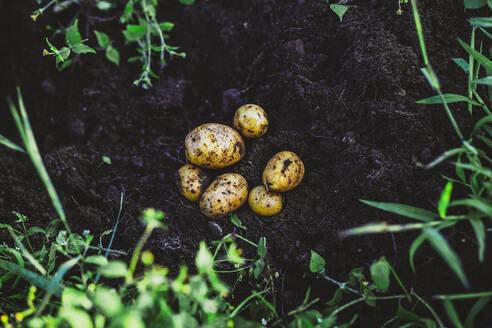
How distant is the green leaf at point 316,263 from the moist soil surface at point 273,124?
0.12 meters

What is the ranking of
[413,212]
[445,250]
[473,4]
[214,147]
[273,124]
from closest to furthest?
[445,250]
[413,212]
[473,4]
[214,147]
[273,124]

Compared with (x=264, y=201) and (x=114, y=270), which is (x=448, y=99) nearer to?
(x=264, y=201)

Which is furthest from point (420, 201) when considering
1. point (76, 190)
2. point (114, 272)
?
point (76, 190)

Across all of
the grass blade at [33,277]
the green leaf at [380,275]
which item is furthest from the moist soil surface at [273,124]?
the grass blade at [33,277]

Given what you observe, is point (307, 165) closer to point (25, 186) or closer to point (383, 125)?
point (383, 125)

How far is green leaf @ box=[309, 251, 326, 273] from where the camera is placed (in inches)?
77.0

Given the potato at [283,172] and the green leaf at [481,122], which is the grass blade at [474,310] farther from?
the potato at [283,172]

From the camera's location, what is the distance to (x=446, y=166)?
6.26 ft

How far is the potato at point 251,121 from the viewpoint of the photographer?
2.28 metres

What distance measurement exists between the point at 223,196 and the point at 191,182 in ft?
0.94

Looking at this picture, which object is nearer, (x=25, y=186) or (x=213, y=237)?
(x=213, y=237)

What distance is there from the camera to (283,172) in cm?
215

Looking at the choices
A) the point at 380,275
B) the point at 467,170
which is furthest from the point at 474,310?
the point at 467,170

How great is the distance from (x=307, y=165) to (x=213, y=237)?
0.90 metres
